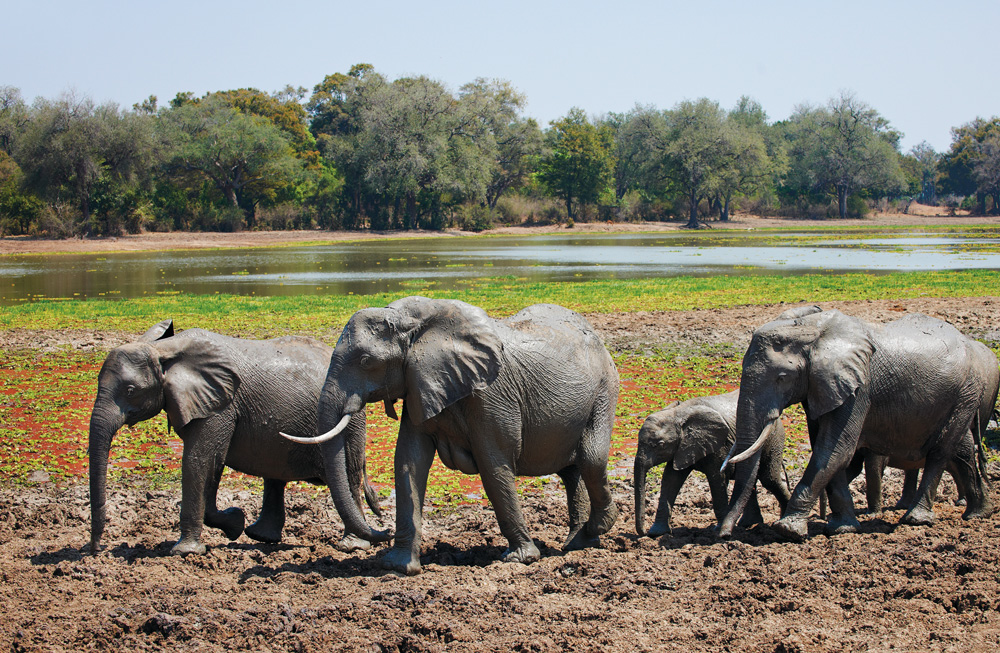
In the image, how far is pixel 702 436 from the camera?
8078 millimetres

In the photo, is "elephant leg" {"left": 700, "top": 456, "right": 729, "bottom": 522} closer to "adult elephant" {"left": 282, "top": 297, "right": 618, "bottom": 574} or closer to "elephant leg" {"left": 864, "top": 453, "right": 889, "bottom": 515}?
"adult elephant" {"left": 282, "top": 297, "right": 618, "bottom": 574}

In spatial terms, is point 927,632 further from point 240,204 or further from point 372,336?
point 240,204

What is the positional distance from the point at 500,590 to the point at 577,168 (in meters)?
91.7

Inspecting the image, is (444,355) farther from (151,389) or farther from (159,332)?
(159,332)

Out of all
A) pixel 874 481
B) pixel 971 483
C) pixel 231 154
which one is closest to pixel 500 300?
pixel 874 481

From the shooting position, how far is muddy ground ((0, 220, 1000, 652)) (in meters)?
5.40

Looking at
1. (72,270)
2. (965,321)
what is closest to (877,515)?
(965,321)

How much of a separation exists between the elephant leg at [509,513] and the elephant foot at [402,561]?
675mm

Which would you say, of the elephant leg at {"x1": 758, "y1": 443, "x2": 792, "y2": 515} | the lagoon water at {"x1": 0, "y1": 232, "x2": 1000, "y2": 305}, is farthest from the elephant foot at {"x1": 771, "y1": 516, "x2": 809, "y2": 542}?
the lagoon water at {"x1": 0, "y1": 232, "x2": 1000, "y2": 305}

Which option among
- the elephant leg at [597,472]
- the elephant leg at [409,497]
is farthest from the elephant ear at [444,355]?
the elephant leg at [597,472]

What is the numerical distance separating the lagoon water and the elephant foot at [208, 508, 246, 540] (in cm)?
2119

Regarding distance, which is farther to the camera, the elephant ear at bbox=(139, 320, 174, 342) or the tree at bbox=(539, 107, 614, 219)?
the tree at bbox=(539, 107, 614, 219)

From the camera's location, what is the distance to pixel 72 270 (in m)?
40.7

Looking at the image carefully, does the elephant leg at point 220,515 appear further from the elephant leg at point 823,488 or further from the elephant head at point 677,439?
the elephant leg at point 823,488
